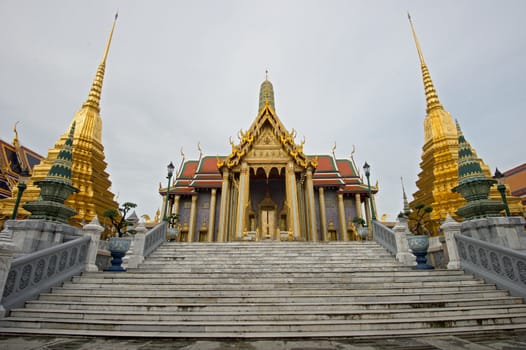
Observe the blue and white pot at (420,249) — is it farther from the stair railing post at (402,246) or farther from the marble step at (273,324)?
the marble step at (273,324)

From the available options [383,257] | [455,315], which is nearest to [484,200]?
[383,257]

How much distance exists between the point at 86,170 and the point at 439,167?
83.8ft

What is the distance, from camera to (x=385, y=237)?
1041cm

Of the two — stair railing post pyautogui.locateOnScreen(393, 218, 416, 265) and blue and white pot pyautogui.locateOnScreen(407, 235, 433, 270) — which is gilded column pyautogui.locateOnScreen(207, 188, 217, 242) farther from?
→ blue and white pot pyautogui.locateOnScreen(407, 235, 433, 270)

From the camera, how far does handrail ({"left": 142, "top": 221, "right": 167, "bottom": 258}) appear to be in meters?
9.51

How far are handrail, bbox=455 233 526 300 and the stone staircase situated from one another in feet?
0.82

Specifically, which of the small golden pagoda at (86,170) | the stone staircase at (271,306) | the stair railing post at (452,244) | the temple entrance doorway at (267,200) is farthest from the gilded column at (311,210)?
the small golden pagoda at (86,170)

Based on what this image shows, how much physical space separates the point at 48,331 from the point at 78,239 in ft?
11.3

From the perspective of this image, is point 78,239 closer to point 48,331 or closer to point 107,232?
point 48,331

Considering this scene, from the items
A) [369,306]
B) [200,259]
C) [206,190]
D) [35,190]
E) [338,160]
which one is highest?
[338,160]

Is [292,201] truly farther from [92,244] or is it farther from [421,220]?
Answer: [92,244]

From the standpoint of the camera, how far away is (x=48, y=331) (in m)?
4.25

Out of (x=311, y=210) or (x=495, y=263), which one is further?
(x=311, y=210)

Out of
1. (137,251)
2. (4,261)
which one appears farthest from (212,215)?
(4,261)
